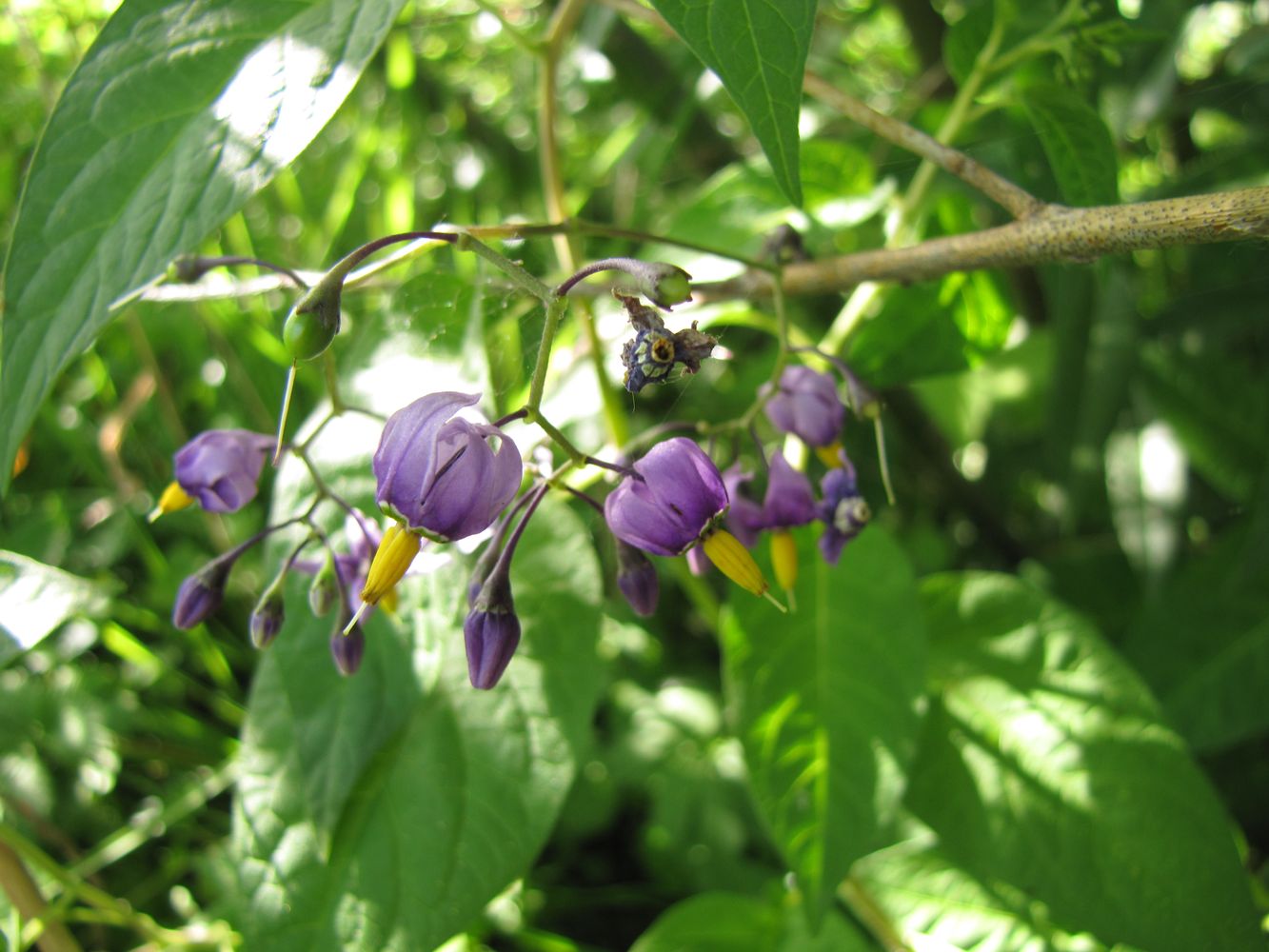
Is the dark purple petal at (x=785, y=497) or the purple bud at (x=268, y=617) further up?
the dark purple petal at (x=785, y=497)

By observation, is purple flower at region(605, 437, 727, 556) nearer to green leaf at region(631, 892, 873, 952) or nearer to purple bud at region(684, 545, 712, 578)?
purple bud at region(684, 545, 712, 578)

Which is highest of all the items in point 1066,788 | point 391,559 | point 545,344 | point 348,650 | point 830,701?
point 545,344

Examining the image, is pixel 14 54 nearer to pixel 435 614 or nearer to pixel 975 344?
pixel 435 614

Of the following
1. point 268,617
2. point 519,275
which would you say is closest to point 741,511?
point 519,275

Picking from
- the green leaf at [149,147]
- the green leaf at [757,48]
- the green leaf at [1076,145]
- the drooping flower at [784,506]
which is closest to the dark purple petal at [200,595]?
the green leaf at [149,147]

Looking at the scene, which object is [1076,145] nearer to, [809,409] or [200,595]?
[809,409]

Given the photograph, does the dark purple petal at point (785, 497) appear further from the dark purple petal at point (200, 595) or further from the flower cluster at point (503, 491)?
the dark purple petal at point (200, 595)

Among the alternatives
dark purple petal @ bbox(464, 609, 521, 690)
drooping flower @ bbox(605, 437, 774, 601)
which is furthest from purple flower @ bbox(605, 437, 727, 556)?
dark purple petal @ bbox(464, 609, 521, 690)

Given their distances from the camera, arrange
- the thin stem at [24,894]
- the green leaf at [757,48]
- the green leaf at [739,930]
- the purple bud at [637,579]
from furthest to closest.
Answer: the green leaf at [739,930]
the thin stem at [24,894]
the purple bud at [637,579]
the green leaf at [757,48]

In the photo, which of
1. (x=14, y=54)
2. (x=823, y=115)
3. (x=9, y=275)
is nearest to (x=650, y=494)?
(x=9, y=275)
